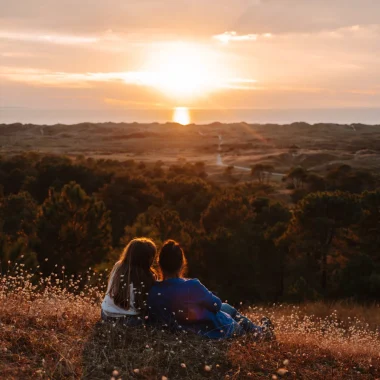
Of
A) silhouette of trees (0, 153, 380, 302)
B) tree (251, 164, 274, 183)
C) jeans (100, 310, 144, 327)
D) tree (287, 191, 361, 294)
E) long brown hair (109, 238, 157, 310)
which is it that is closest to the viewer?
long brown hair (109, 238, 157, 310)

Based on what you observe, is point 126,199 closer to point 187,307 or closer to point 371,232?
point 371,232

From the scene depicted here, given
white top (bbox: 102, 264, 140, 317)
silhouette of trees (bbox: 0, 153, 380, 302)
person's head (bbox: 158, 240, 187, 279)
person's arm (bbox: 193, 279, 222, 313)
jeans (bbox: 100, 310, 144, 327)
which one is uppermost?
person's head (bbox: 158, 240, 187, 279)

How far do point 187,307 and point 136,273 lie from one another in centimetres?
70

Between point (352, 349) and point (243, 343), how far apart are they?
1.64m

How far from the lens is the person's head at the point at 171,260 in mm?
5613

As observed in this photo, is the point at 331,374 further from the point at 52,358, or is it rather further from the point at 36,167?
the point at 36,167

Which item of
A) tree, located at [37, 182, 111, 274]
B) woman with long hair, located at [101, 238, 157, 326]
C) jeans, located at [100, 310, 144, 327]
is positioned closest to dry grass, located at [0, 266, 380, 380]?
jeans, located at [100, 310, 144, 327]

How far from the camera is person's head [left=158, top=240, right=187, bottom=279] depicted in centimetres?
561

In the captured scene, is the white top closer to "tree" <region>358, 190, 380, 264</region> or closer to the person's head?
the person's head

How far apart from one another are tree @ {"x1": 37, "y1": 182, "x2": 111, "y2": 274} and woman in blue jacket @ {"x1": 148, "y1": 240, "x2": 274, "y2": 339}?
45.9 feet

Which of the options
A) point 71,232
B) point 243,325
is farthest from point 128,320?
point 71,232

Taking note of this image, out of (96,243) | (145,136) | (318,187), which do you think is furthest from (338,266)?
(145,136)

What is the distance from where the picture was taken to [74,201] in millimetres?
19594

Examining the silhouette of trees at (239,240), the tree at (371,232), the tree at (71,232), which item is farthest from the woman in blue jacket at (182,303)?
the tree at (371,232)
